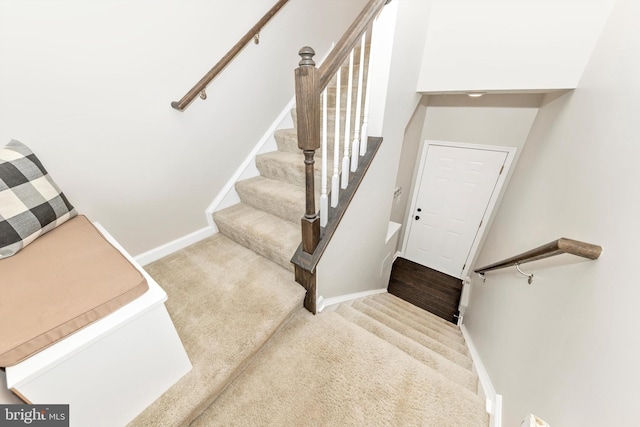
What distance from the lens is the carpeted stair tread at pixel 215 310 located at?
969 mm

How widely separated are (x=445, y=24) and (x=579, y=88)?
937 mm

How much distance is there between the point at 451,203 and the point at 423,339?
2025mm

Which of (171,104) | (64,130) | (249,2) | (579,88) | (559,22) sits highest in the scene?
(249,2)

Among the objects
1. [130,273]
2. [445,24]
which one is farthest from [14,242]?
[445,24]

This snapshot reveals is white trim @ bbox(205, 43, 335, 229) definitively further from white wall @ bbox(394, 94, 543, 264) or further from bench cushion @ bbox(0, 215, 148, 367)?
white wall @ bbox(394, 94, 543, 264)

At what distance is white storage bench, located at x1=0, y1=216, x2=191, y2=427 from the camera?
64cm

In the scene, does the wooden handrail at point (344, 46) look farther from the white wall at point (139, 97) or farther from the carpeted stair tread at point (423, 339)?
the carpeted stair tread at point (423, 339)

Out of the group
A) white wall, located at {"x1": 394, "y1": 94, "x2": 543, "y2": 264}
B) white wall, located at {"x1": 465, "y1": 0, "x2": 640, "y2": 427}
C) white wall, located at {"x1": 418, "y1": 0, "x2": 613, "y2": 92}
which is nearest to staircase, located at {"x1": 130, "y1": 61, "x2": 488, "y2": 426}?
white wall, located at {"x1": 465, "y1": 0, "x2": 640, "y2": 427}

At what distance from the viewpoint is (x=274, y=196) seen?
1.76 m

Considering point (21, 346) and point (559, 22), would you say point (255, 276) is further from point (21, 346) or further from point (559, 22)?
point (559, 22)

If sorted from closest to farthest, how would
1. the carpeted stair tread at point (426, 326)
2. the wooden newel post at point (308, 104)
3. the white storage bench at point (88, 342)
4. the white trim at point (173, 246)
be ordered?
the white storage bench at point (88, 342) → the wooden newel post at point (308, 104) → the white trim at point (173, 246) → the carpeted stair tread at point (426, 326)

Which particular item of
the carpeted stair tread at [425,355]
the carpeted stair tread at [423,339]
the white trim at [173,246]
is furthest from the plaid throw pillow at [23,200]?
the carpeted stair tread at [423,339]

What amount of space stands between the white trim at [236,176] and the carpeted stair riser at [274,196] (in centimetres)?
6

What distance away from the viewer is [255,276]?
59.9 inches
